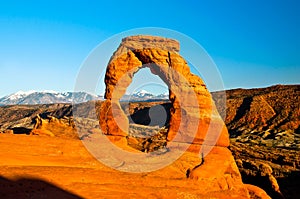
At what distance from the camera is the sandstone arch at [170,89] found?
20531mm

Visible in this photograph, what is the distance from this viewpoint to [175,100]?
836 inches

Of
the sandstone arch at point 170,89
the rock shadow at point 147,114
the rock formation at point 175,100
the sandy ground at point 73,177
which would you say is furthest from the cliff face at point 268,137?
the rock shadow at point 147,114

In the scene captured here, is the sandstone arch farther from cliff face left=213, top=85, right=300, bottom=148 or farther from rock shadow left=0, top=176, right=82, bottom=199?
cliff face left=213, top=85, right=300, bottom=148

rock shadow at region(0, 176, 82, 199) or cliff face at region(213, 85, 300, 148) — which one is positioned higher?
cliff face at region(213, 85, 300, 148)

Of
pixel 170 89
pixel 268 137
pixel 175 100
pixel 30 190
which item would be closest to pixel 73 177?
pixel 30 190

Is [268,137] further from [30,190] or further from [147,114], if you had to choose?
[30,190]

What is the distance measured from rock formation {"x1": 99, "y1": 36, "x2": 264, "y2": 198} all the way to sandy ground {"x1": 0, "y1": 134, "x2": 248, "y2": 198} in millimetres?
1922

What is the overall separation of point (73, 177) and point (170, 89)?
31.8ft

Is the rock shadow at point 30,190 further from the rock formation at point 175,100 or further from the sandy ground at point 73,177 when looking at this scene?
the rock formation at point 175,100

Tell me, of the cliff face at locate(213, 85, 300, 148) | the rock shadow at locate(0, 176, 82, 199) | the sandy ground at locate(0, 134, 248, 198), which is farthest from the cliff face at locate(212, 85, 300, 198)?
the rock shadow at locate(0, 176, 82, 199)

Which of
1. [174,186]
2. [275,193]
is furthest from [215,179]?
[275,193]

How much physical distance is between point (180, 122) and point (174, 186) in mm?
6066

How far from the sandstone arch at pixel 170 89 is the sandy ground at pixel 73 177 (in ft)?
8.06

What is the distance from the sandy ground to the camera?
40.8 ft
